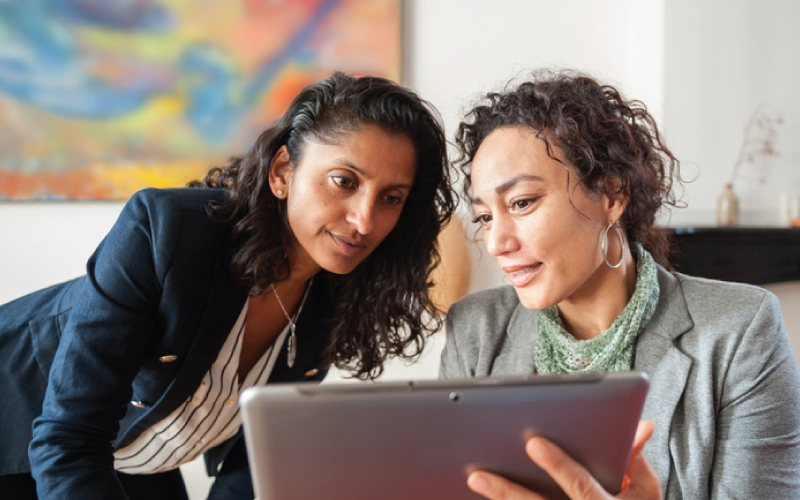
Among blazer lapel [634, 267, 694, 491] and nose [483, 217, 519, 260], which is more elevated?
nose [483, 217, 519, 260]

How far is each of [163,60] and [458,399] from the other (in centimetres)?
250

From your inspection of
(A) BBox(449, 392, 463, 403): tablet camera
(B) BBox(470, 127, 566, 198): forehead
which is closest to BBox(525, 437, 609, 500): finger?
(A) BBox(449, 392, 463, 403): tablet camera

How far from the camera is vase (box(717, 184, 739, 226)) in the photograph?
329 centimetres

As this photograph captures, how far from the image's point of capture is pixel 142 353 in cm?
120

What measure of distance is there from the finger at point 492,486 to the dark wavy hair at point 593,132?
2.25ft

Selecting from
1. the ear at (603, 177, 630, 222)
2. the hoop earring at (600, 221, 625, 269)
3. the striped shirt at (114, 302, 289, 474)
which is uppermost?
the ear at (603, 177, 630, 222)

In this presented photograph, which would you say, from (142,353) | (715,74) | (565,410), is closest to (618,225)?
(565,410)

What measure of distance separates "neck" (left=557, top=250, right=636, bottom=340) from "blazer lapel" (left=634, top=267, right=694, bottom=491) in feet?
0.24

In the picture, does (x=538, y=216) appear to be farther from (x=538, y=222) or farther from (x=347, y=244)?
(x=347, y=244)

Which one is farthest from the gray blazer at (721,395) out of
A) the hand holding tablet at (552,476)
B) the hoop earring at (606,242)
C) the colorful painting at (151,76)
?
the colorful painting at (151,76)

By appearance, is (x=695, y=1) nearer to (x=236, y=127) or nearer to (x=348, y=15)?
(x=348, y=15)

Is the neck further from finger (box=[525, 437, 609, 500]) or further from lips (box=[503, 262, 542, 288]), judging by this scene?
finger (box=[525, 437, 609, 500])

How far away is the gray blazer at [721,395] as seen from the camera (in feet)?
3.71

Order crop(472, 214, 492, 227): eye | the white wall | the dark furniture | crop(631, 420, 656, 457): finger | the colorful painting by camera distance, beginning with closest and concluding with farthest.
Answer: crop(631, 420, 656, 457): finger, crop(472, 214, 492, 227): eye, the colorful painting, the dark furniture, the white wall
